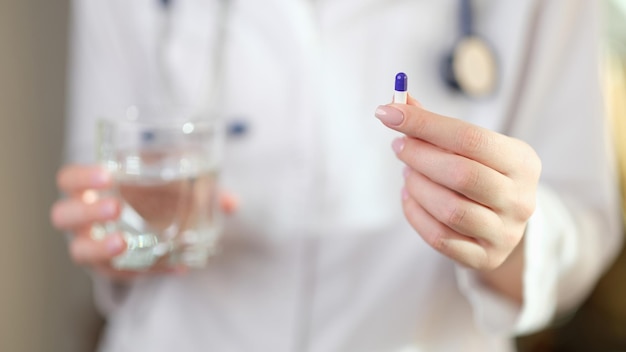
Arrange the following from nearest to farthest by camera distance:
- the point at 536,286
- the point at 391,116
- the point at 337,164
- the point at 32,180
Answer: the point at 391,116
the point at 536,286
the point at 337,164
the point at 32,180

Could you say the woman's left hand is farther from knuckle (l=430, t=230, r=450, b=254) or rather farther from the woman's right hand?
the woman's right hand

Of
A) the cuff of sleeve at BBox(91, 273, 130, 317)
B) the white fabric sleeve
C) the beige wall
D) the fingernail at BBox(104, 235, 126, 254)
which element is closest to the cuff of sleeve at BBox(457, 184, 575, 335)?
the white fabric sleeve

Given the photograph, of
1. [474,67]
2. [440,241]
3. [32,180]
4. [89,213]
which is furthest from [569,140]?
[32,180]

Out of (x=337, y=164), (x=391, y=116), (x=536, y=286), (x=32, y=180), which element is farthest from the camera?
(x=32, y=180)

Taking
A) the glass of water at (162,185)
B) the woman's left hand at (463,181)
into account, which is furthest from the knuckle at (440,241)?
the glass of water at (162,185)

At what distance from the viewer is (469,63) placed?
532 mm

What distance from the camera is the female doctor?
0.53 meters

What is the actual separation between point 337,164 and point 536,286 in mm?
210

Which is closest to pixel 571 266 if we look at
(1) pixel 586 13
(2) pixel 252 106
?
(1) pixel 586 13

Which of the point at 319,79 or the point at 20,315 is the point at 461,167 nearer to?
the point at 319,79

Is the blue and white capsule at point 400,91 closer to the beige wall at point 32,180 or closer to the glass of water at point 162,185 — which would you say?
the glass of water at point 162,185

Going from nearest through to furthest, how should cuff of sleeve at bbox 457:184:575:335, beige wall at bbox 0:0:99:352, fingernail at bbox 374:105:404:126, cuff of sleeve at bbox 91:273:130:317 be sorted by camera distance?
1. fingernail at bbox 374:105:404:126
2. cuff of sleeve at bbox 457:184:575:335
3. cuff of sleeve at bbox 91:273:130:317
4. beige wall at bbox 0:0:99:352

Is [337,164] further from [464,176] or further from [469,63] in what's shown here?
[464,176]

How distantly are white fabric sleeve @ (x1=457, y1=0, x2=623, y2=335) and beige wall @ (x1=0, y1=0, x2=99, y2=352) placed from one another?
55 centimetres
